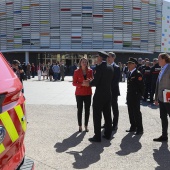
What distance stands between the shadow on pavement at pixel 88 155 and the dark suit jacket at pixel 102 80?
883mm

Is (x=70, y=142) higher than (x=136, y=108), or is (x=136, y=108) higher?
(x=136, y=108)

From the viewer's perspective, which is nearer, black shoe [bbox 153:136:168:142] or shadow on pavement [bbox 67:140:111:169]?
shadow on pavement [bbox 67:140:111:169]

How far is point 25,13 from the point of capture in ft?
129

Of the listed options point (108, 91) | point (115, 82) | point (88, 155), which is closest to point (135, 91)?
point (115, 82)

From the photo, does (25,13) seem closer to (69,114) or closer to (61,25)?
(61,25)

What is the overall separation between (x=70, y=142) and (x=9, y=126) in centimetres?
328

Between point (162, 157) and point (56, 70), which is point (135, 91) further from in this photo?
point (56, 70)

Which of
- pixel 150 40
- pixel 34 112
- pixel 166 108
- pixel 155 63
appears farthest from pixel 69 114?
pixel 150 40

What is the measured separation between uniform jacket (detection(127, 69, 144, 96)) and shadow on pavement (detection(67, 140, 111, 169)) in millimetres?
1305

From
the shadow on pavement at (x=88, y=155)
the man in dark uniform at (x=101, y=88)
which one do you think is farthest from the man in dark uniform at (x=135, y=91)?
the shadow on pavement at (x=88, y=155)

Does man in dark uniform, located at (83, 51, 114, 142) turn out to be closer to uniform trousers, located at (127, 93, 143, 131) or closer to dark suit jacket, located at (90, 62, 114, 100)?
dark suit jacket, located at (90, 62, 114, 100)

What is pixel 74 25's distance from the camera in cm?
3866

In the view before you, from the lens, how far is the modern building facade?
38531 millimetres

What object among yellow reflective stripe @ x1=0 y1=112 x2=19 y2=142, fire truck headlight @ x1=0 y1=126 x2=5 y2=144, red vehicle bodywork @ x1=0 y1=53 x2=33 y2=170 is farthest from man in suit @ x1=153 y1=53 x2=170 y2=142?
fire truck headlight @ x1=0 y1=126 x2=5 y2=144
